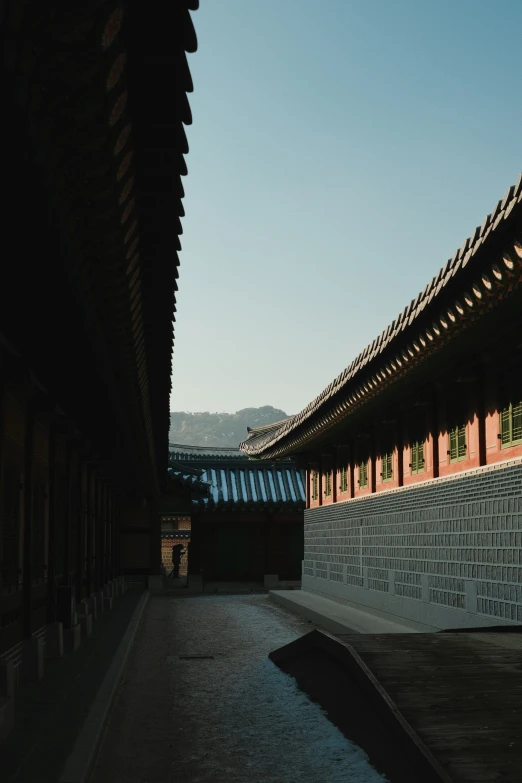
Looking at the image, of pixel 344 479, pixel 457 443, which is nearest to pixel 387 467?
pixel 344 479

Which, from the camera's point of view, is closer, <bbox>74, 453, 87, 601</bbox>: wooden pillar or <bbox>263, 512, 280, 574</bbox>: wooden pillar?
<bbox>74, 453, 87, 601</bbox>: wooden pillar

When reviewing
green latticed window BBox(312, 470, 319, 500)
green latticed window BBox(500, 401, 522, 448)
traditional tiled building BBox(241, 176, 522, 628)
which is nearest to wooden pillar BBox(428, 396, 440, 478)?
traditional tiled building BBox(241, 176, 522, 628)

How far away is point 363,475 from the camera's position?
2281 centimetres

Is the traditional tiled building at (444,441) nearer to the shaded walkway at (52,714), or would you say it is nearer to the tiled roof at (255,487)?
the shaded walkway at (52,714)

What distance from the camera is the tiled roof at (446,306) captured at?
898 centimetres

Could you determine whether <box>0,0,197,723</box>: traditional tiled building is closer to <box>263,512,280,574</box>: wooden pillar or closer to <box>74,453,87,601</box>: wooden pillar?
<box>74,453,87,601</box>: wooden pillar

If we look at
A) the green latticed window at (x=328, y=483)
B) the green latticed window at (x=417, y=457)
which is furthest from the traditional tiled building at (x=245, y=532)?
the green latticed window at (x=417, y=457)

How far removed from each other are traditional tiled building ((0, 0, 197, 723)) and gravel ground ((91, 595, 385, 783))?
5.07 feet

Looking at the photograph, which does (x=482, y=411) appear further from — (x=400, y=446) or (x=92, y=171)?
(x=92, y=171)

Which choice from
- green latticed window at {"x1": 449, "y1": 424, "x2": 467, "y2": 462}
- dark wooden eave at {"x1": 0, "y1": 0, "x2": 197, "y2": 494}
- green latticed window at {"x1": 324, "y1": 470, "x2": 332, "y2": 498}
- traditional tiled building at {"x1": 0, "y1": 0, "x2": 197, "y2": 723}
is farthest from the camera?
green latticed window at {"x1": 324, "y1": 470, "x2": 332, "y2": 498}

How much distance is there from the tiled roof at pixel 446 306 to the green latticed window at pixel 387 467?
50.8 inches

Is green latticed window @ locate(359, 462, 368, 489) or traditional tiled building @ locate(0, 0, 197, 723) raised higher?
traditional tiled building @ locate(0, 0, 197, 723)

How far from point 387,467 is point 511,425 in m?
7.60

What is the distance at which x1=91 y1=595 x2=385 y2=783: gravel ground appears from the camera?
8.03 m
